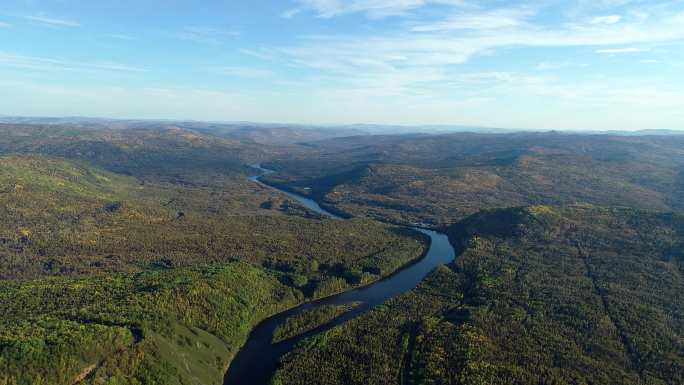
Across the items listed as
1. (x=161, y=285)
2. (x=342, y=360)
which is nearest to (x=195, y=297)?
(x=161, y=285)

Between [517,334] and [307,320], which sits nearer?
[517,334]

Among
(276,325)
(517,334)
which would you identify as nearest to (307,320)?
(276,325)

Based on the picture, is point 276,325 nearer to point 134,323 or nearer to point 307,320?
point 307,320

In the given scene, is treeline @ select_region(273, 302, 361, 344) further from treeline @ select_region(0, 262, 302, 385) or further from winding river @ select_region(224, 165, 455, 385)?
treeline @ select_region(0, 262, 302, 385)

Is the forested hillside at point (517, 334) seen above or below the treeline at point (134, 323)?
below

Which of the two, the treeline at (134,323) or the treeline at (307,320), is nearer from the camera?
the treeline at (134,323)

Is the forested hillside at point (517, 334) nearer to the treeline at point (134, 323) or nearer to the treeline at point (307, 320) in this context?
the treeline at point (307, 320)

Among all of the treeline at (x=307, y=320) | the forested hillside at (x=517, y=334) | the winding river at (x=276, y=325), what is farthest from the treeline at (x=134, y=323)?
the forested hillside at (x=517, y=334)

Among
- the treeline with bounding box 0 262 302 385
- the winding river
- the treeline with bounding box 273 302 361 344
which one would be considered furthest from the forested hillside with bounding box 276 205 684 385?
the treeline with bounding box 0 262 302 385
